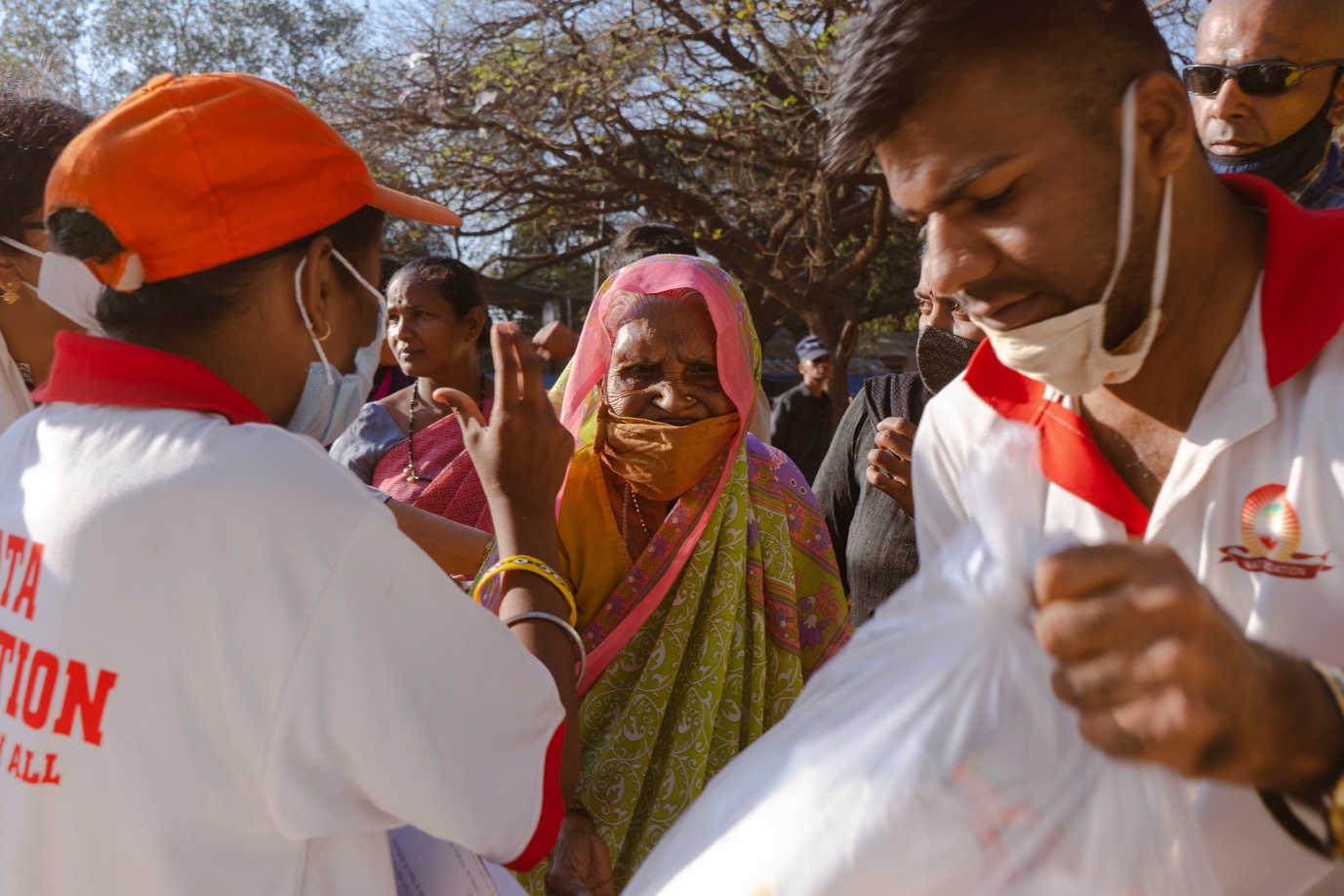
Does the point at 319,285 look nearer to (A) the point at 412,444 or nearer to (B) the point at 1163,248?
(B) the point at 1163,248

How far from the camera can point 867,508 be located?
127 inches

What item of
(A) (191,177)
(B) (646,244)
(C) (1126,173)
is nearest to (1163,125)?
(C) (1126,173)

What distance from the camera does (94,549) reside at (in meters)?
1.32

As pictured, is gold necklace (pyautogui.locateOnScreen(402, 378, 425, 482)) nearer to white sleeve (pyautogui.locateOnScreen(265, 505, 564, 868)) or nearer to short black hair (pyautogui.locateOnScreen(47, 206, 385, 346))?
short black hair (pyautogui.locateOnScreen(47, 206, 385, 346))

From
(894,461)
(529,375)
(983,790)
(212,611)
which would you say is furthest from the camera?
(894,461)

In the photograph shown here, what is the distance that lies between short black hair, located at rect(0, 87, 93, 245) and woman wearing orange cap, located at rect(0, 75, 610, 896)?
938mm

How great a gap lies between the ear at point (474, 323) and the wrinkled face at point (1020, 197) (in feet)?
9.25

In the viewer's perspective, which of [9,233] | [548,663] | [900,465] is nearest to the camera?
[548,663]

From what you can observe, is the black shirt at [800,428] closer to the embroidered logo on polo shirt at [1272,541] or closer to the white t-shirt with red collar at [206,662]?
the embroidered logo on polo shirt at [1272,541]

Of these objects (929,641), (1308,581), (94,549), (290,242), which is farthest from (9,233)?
(1308,581)

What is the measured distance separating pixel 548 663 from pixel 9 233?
1.44 m

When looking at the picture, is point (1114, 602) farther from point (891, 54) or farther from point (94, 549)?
point (94, 549)

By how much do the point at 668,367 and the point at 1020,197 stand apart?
1.25 meters

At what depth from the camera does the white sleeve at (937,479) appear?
1760mm
